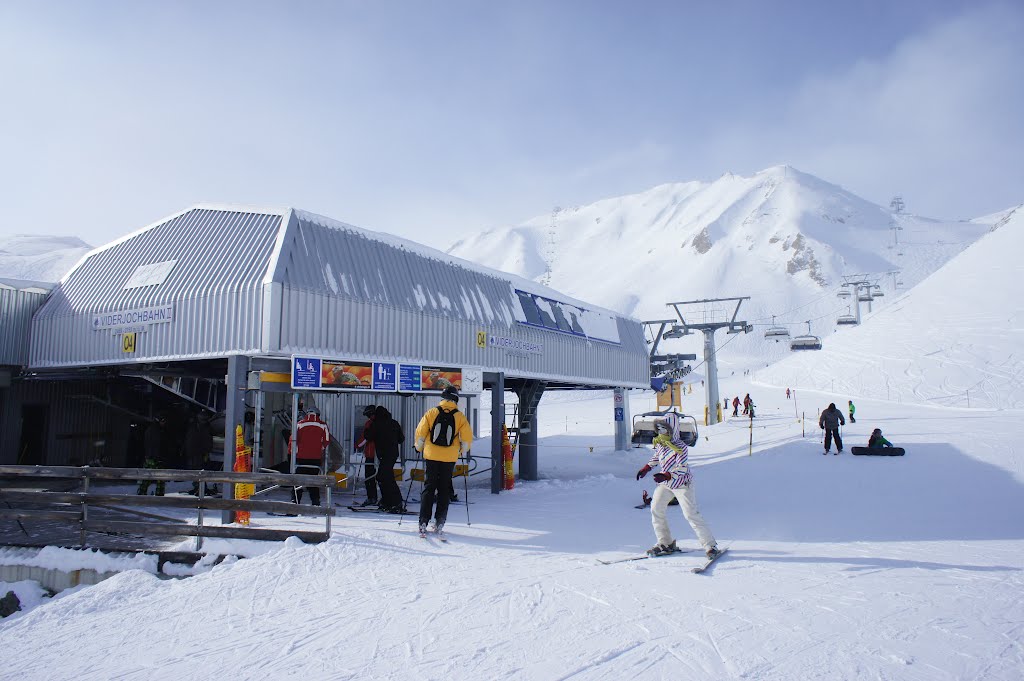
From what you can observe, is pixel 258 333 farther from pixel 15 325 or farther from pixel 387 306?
pixel 15 325

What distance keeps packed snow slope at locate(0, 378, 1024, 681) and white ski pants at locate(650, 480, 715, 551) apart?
0.30 m

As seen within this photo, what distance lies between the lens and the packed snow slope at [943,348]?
148 feet

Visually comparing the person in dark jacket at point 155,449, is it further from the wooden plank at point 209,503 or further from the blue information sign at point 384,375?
the blue information sign at point 384,375

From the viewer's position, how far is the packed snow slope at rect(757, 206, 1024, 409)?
4519 cm

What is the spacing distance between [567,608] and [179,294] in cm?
1018

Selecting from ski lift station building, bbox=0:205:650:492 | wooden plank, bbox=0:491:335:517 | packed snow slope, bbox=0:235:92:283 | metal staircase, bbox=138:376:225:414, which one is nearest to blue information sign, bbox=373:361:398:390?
ski lift station building, bbox=0:205:650:492

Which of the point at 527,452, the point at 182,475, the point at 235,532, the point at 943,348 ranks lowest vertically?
the point at 235,532

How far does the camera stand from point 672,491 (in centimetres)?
814

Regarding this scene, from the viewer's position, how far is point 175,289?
13062 millimetres

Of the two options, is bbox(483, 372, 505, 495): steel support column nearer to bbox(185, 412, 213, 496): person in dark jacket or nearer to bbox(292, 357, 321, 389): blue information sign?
bbox(292, 357, 321, 389): blue information sign

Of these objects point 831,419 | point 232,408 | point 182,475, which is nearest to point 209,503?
point 182,475

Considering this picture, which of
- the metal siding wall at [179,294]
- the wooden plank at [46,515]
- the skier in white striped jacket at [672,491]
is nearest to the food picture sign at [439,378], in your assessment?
the metal siding wall at [179,294]

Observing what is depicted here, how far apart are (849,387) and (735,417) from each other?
15.6 meters

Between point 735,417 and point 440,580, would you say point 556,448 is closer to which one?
point 735,417
